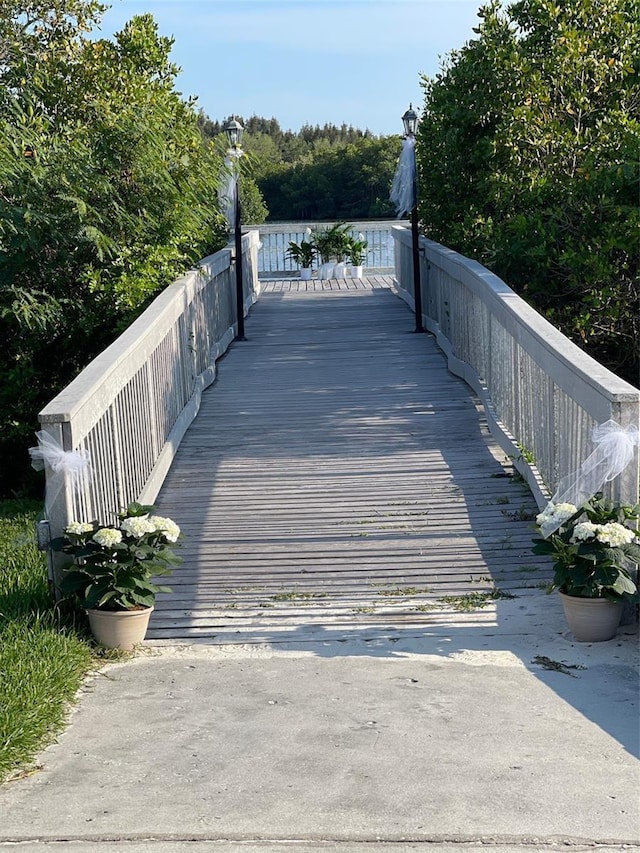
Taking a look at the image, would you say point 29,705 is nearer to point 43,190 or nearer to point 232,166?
point 43,190

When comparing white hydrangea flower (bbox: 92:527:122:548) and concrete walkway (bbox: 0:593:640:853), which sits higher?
white hydrangea flower (bbox: 92:527:122:548)

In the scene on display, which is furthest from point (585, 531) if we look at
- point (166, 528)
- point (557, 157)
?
point (557, 157)

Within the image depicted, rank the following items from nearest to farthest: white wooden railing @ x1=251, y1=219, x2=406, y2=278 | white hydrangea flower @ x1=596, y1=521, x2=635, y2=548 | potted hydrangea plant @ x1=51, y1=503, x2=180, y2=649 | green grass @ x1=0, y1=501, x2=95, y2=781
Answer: green grass @ x1=0, y1=501, x2=95, y2=781 < white hydrangea flower @ x1=596, y1=521, x2=635, y2=548 < potted hydrangea plant @ x1=51, y1=503, x2=180, y2=649 < white wooden railing @ x1=251, y1=219, x2=406, y2=278

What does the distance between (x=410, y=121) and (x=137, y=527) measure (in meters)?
8.45

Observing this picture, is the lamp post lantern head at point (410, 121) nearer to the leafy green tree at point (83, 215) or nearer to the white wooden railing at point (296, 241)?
the leafy green tree at point (83, 215)

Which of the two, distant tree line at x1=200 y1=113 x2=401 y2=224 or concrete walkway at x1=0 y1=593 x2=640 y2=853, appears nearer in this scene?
concrete walkway at x1=0 y1=593 x2=640 y2=853

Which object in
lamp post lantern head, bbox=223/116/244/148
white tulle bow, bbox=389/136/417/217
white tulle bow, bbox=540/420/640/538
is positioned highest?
lamp post lantern head, bbox=223/116/244/148

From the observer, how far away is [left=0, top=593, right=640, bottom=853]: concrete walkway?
3449 mm

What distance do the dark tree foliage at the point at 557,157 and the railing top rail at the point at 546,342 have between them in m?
0.76

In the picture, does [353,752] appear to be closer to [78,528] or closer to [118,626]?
[118,626]

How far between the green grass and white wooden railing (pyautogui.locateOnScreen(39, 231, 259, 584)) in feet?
1.35

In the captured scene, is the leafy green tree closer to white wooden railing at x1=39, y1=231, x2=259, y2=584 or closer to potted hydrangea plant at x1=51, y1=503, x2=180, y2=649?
white wooden railing at x1=39, y1=231, x2=259, y2=584

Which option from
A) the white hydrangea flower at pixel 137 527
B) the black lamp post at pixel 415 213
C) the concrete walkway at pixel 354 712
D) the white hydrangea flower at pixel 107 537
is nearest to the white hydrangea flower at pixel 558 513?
the concrete walkway at pixel 354 712

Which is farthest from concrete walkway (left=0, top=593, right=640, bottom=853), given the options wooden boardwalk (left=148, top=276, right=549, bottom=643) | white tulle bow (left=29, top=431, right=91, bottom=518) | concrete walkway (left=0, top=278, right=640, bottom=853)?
white tulle bow (left=29, top=431, right=91, bottom=518)
